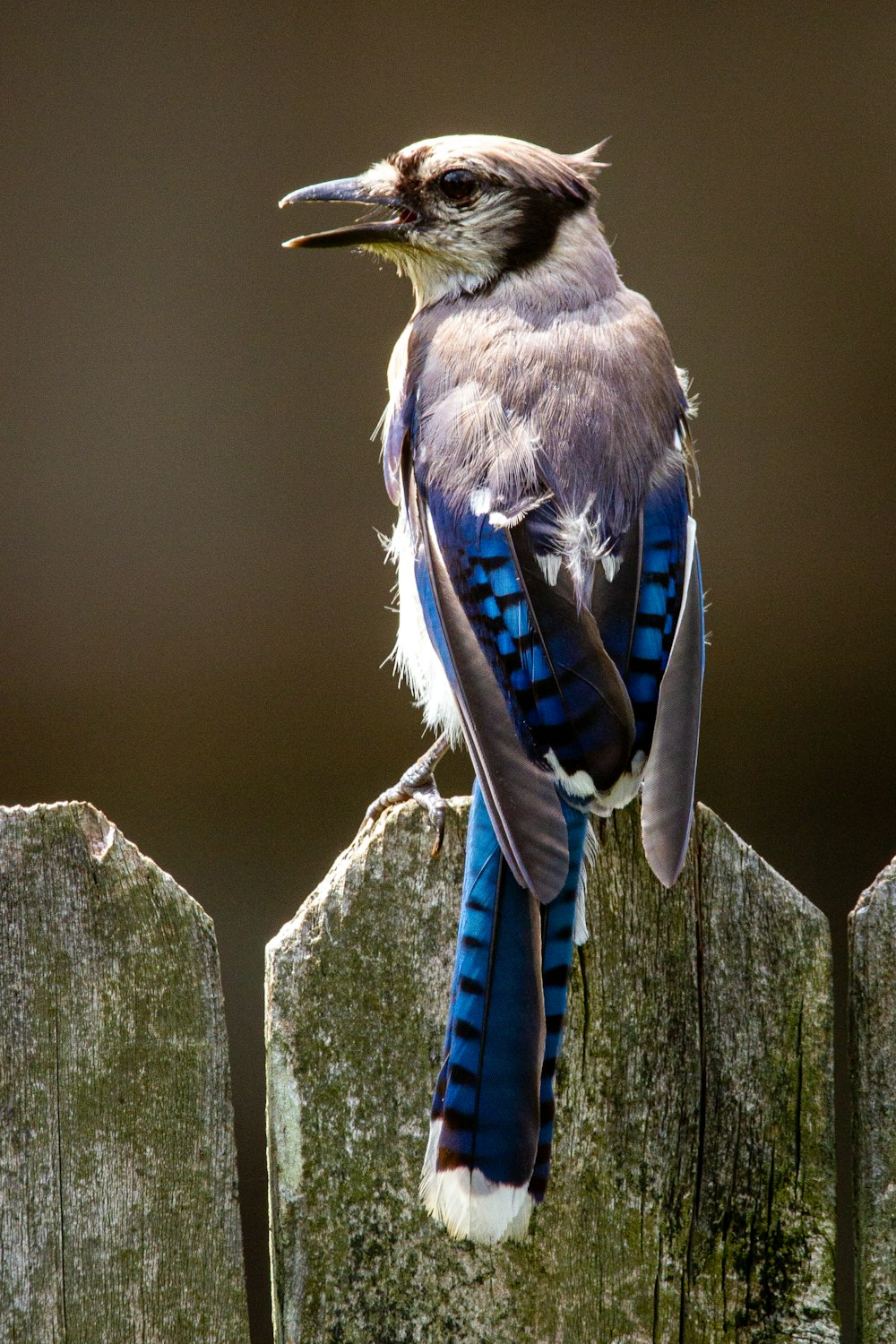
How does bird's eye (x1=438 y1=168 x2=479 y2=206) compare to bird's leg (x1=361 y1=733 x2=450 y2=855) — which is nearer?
bird's leg (x1=361 y1=733 x2=450 y2=855)

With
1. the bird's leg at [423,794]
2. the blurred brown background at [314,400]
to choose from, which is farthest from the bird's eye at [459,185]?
the blurred brown background at [314,400]

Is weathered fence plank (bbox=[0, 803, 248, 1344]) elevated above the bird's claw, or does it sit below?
below

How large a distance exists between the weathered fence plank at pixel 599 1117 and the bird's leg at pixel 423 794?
0.07ft

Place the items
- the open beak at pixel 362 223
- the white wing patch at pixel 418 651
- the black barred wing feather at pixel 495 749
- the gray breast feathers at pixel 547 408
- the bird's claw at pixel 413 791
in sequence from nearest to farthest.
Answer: the black barred wing feather at pixel 495 749 → the bird's claw at pixel 413 791 → the gray breast feathers at pixel 547 408 → the white wing patch at pixel 418 651 → the open beak at pixel 362 223

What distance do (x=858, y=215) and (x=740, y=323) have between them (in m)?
0.45

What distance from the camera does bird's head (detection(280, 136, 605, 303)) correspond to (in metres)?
2.75

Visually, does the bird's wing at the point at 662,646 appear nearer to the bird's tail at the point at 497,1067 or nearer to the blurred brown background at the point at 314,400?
the bird's tail at the point at 497,1067

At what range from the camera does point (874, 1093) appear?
1.88 meters

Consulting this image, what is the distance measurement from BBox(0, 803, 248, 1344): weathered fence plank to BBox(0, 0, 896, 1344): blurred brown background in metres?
2.53

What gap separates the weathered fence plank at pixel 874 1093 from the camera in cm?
186

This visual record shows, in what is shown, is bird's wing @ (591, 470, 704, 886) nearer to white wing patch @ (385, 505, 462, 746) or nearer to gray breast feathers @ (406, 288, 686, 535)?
gray breast feathers @ (406, 288, 686, 535)

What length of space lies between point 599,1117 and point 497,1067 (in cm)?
24

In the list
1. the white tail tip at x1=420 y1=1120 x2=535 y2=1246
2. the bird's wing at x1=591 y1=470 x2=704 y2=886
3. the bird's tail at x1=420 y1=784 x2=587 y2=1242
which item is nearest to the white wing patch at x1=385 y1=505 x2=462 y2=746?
Answer: the bird's wing at x1=591 y1=470 x2=704 y2=886

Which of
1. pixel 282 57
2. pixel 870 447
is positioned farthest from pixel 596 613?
pixel 282 57
